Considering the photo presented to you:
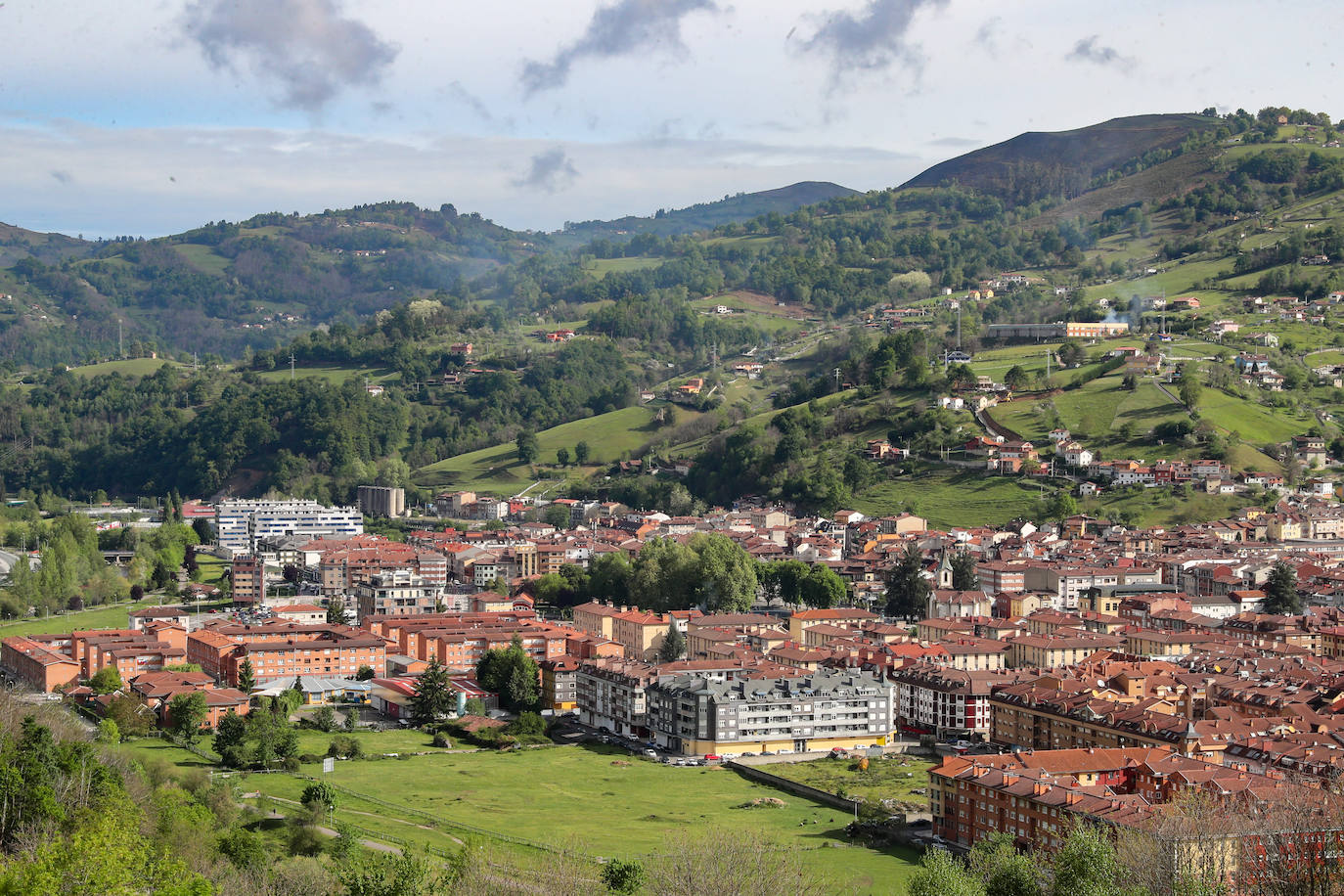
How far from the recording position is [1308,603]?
42.6 m

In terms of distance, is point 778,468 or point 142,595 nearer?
point 142,595

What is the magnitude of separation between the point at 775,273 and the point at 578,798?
8703 cm

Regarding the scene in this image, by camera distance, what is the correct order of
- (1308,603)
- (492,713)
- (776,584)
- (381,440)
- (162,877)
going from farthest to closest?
1. (381,440)
2. (776,584)
3. (1308,603)
4. (492,713)
5. (162,877)

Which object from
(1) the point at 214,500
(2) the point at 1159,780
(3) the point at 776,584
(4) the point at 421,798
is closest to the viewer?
(2) the point at 1159,780

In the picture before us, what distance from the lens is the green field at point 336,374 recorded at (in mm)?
91875

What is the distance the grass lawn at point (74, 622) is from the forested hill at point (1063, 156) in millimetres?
84090

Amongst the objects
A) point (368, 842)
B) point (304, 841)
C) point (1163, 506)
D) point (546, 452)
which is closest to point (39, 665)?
point (304, 841)

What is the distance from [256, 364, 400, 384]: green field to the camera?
91.9 m

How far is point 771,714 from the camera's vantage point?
30.6 m

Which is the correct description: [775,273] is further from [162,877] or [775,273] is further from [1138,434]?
[162,877]

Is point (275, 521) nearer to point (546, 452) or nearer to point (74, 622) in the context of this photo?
point (546, 452)

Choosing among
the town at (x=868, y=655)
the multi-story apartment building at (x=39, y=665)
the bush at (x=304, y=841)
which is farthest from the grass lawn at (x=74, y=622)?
the bush at (x=304, y=841)

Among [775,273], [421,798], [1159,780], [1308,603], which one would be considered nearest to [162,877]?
[421,798]

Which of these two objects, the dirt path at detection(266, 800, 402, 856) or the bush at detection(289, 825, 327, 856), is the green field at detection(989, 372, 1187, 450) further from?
the bush at detection(289, 825, 327, 856)
